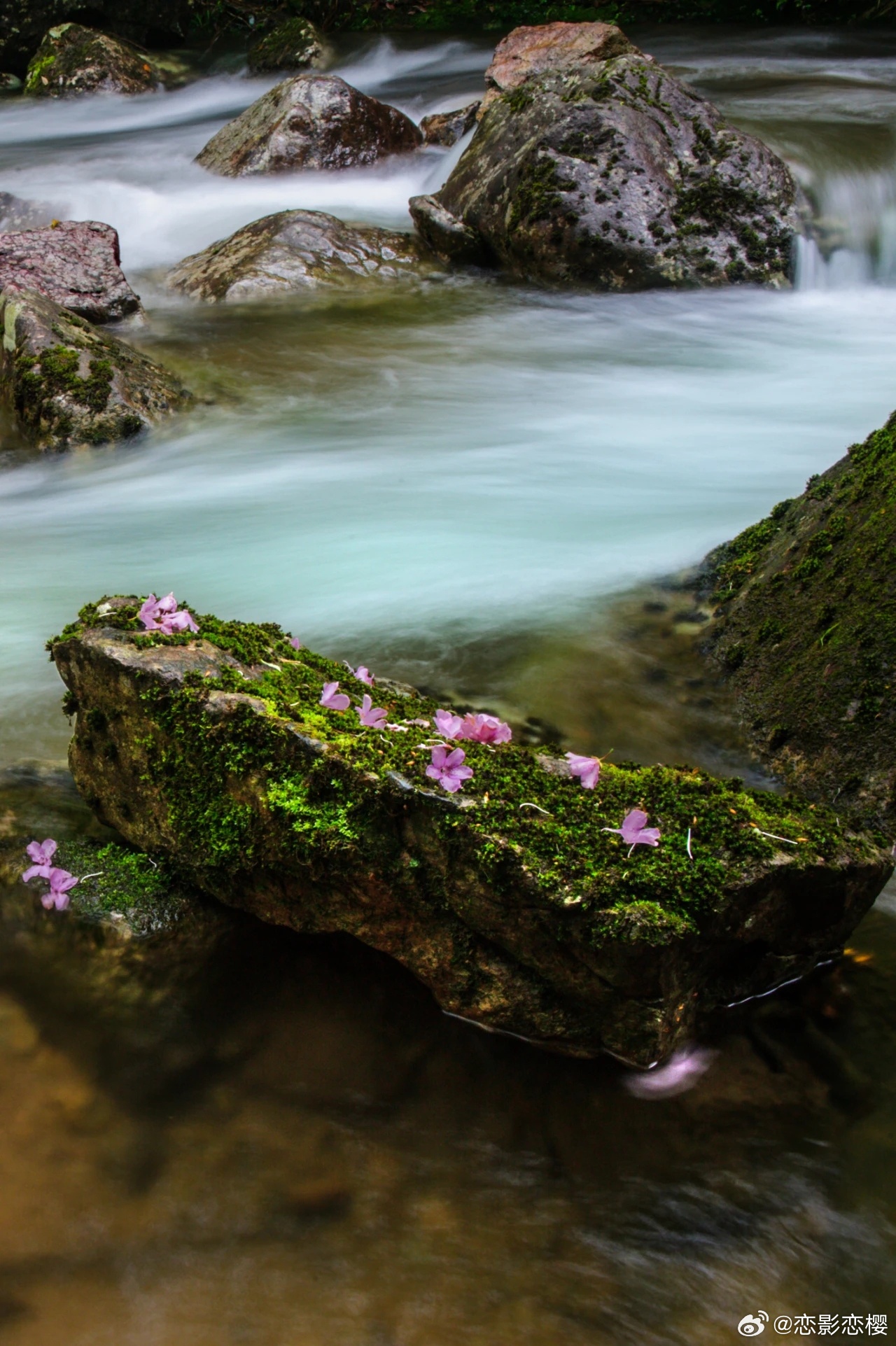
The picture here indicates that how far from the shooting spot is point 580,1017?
2.65 meters

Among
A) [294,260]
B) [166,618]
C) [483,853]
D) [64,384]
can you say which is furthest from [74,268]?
[483,853]

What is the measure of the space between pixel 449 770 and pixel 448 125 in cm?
1270

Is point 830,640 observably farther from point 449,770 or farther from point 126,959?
point 126,959

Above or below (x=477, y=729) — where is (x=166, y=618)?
above

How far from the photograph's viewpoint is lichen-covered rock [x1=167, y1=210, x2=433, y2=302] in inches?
376

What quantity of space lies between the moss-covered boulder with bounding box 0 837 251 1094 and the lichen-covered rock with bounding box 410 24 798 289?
7768 mm

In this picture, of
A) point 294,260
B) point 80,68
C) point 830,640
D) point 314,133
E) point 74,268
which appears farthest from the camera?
point 80,68

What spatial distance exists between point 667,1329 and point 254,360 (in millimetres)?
7335

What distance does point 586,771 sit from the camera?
9.03 feet

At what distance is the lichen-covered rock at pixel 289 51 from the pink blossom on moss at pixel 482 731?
17.7 meters

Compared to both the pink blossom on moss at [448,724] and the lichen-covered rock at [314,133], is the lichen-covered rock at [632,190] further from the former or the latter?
the pink blossom on moss at [448,724]

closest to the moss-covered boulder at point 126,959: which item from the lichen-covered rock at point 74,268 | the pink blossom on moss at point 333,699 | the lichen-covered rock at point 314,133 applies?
the pink blossom on moss at point 333,699

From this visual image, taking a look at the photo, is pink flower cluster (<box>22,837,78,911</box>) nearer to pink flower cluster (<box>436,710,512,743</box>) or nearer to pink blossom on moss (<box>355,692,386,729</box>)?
pink blossom on moss (<box>355,692,386,729</box>)

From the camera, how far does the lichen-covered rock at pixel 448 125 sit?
42.4ft
